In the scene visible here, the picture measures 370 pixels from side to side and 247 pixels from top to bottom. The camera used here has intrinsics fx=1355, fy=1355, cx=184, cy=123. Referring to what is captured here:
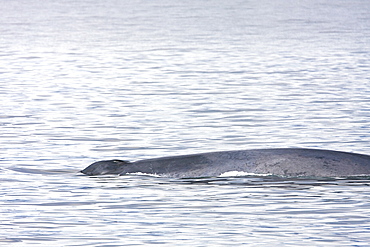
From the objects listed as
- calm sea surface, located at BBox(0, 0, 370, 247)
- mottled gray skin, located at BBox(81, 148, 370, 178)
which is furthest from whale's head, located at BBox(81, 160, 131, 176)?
calm sea surface, located at BBox(0, 0, 370, 247)

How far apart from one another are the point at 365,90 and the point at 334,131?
733cm

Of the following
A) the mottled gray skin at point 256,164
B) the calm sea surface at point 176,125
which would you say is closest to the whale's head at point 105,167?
the mottled gray skin at point 256,164

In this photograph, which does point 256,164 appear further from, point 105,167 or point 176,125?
point 176,125

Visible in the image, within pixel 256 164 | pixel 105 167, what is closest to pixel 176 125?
pixel 105 167

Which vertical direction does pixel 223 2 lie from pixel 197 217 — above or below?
above

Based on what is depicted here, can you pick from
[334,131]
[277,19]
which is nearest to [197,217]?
[334,131]

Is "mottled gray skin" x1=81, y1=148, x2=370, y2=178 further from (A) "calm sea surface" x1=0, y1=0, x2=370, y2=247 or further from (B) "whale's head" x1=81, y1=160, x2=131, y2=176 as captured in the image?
(A) "calm sea surface" x1=0, y1=0, x2=370, y2=247

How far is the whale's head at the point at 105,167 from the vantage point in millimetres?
16016

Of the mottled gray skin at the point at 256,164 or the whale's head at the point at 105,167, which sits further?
the whale's head at the point at 105,167

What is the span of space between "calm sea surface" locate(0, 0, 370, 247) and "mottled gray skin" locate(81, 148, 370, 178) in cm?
24

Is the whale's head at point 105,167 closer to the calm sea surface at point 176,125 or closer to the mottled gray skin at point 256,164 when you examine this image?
the mottled gray skin at point 256,164

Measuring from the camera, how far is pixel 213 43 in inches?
1761

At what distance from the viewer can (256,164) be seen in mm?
15508

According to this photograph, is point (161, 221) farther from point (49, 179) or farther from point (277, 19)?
point (277, 19)
